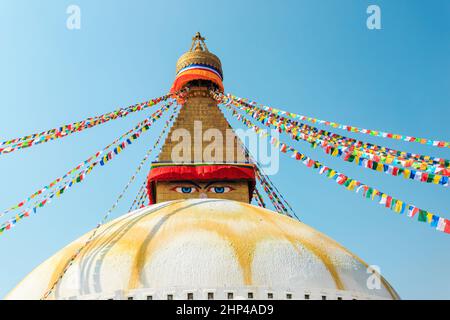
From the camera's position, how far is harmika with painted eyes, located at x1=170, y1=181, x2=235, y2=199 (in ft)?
35.9

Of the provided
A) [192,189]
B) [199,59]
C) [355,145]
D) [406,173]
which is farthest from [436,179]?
[199,59]

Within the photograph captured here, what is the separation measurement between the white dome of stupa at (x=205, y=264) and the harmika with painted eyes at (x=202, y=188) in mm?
5296

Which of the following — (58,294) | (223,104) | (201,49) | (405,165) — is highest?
(201,49)

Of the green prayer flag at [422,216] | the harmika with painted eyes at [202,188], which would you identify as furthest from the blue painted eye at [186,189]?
the green prayer flag at [422,216]

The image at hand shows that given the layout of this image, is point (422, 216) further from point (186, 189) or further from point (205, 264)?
point (186, 189)

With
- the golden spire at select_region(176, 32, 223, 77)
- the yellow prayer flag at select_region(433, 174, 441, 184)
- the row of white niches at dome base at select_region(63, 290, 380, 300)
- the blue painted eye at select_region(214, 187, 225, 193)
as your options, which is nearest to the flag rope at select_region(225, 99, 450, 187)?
the yellow prayer flag at select_region(433, 174, 441, 184)

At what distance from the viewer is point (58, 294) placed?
461 centimetres

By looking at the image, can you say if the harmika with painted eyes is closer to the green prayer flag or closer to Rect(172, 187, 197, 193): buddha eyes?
Rect(172, 187, 197, 193): buddha eyes

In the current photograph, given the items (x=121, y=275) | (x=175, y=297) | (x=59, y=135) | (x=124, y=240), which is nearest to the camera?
(x=175, y=297)

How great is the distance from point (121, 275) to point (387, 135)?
515cm

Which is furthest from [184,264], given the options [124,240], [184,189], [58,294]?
[184,189]

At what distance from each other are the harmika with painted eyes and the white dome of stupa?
5296mm

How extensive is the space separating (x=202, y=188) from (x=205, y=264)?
641 cm
